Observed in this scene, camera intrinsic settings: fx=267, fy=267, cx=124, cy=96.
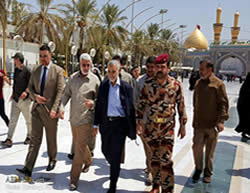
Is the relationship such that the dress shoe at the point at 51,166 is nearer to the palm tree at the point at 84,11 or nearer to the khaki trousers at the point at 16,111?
the khaki trousers at the point at 16,111

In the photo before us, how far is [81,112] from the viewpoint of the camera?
350 centimetres

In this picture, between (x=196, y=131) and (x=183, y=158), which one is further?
(x=183, y=158)

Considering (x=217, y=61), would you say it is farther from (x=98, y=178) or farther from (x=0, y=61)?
(x=98, y=178)

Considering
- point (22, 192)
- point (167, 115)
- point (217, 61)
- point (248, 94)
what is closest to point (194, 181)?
point (167, 115)

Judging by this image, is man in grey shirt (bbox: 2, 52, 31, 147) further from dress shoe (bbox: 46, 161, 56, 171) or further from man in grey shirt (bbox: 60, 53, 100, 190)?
man in grey shirt (bbox: 60, 53, 100, 190)

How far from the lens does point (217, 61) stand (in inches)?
2335

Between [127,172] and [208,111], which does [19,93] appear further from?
[208,111]

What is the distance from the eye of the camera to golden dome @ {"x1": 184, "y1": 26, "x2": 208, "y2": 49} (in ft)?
254

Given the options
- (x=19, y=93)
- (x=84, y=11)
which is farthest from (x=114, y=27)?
(x=19, y=93)

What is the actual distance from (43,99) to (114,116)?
1.10m

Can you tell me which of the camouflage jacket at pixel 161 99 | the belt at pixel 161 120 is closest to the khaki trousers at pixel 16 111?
the camouflage jacket at pixel 161 99

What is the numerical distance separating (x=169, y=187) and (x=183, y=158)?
1.86 m

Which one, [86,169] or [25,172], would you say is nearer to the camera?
[25,172]

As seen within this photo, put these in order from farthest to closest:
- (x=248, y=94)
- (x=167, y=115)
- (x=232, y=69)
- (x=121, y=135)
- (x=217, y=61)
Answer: (x=232, y=69), (x=217, y=61), (x=248, y=94), (x=121, y=135), (x=167, y=115)
